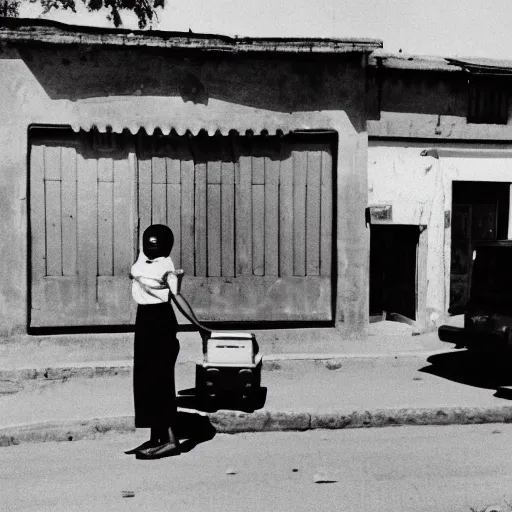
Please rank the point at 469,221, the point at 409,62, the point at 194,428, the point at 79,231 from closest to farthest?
the point at 194,428
the point at 79,231
the point at 409,62
the point at 469,221

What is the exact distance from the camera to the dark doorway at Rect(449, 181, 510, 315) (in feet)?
36.7

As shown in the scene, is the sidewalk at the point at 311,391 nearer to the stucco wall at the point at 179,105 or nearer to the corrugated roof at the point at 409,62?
the stucco wall at the point at 179,105

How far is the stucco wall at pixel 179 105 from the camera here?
31.7ft

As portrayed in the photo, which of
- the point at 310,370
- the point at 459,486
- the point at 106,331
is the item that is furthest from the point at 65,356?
the point at 459,486

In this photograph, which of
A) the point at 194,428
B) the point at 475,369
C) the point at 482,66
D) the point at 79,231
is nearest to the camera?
the point at 194,428

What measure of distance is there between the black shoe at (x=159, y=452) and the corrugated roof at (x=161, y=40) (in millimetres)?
5582

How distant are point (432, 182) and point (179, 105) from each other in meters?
3.79

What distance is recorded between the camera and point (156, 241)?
19.9ft

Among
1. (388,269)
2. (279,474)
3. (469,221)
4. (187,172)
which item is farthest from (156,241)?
(469,221)

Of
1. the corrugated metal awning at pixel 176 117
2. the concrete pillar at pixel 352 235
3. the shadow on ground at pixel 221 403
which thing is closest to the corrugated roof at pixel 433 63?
the concrete pillar at pixel 352 235

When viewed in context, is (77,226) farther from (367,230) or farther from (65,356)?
(367,230)

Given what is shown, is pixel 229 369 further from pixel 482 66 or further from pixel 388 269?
pixel 482 66

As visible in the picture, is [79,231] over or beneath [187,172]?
beneath

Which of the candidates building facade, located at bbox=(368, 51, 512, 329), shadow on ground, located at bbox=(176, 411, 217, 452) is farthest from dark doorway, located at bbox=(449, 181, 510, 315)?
shadow on ground, located at bbox=(176, 411, 217, 452)
